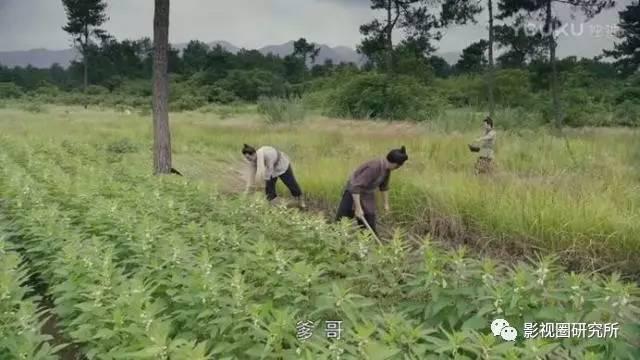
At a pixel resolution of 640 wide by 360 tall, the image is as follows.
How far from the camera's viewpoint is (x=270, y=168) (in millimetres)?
8258

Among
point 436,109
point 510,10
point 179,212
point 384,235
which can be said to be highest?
point 510,10

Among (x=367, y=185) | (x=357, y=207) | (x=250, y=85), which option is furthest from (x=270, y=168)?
(x=250, y=85)

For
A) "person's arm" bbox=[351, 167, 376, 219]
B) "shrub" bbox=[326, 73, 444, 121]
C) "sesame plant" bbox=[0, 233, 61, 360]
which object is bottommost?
"sesame plant" bbox=[0, 233, 61, 360]

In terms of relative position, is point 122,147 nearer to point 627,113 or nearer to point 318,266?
point 318,266

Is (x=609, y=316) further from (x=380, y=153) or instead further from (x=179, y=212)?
(x=380, y=153)

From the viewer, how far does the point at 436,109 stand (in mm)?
24844

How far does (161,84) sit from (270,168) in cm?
245

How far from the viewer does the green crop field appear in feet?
8.51

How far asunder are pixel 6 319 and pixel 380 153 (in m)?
9.00

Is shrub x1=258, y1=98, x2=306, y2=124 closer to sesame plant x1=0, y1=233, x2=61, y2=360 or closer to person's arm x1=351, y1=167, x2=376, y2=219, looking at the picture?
person's arm x1=351, y1=167, x2=376, y2=219

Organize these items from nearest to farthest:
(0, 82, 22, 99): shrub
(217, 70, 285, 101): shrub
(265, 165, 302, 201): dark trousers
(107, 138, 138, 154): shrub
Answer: (265, 165, 302, 201): dark trousers → (107, 138, 138, 154): shrub → (217, 70, 285, 101): shrub → (0, 82, 22, 99): shrub

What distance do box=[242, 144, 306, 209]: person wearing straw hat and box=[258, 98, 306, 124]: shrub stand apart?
12296 millimetres

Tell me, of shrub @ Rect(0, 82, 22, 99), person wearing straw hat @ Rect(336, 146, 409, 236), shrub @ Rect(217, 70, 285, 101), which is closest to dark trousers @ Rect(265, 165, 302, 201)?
person wearing straw hat @ Rect(336, 146, 409, 236)

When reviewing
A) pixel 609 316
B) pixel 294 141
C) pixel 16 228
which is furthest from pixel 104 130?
pixel 609 316
